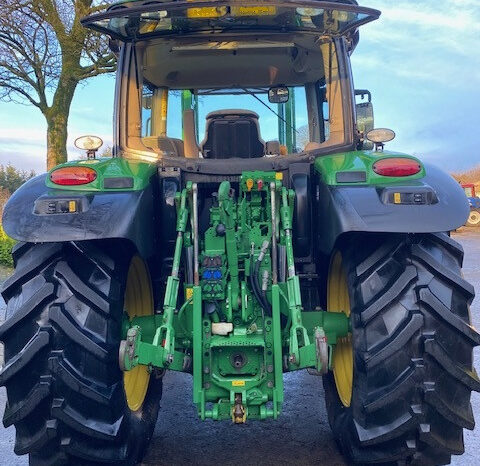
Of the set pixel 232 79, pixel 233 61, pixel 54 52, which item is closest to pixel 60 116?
pixel 54 52

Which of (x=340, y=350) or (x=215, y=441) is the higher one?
(x=340, y=350)

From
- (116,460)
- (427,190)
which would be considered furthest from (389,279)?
(116,460)

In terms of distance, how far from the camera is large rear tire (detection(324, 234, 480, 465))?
2516 millimetres

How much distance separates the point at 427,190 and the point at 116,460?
1.88 meters

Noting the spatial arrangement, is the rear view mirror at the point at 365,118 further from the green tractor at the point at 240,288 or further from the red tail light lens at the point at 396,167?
the red tail light lens at the point at 396,167

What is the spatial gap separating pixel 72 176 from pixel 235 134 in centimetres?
127

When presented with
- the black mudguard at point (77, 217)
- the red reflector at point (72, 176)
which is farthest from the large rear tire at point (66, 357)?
the red reflector at point (72, 176)

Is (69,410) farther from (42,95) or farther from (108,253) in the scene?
(42,95)

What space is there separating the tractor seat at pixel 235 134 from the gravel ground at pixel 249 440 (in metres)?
1.74

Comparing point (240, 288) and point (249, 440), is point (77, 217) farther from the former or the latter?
point (249, 440)

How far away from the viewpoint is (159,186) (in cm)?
325

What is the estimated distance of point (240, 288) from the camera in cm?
290

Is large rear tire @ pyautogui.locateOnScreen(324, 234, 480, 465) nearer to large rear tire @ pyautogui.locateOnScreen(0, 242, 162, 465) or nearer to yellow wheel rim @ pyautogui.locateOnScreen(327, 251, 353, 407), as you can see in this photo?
yellow wheel rim @ pyautogui.locateOnScreen(327, 251, 353, 407)

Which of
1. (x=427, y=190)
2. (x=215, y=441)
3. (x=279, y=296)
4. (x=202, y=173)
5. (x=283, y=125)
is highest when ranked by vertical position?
(x=283, y=125)
